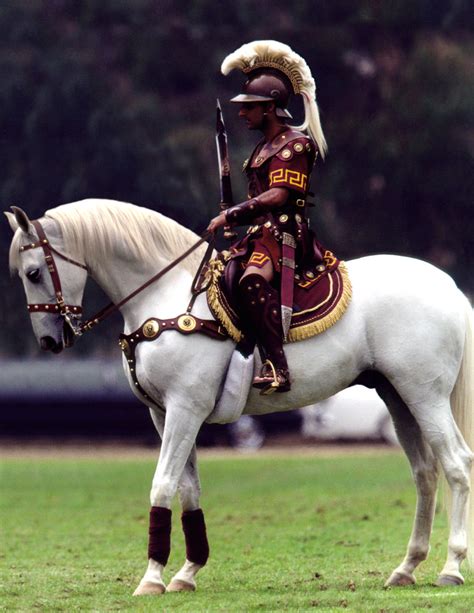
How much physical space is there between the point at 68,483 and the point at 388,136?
467 inches

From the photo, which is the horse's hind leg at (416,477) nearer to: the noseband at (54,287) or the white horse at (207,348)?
the white horse at (207,348)

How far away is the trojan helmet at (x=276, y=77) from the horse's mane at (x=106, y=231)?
0.92 meters

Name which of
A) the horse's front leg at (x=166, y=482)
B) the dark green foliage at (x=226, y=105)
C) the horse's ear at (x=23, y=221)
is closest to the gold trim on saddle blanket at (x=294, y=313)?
the horse's front leg at (x=166, y=482)

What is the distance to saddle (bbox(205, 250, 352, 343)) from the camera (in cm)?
1024

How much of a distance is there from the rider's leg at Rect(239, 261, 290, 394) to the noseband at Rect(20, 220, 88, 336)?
1.00 metres

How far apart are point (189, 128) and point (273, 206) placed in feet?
70.7

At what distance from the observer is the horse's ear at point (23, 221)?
10117 mm

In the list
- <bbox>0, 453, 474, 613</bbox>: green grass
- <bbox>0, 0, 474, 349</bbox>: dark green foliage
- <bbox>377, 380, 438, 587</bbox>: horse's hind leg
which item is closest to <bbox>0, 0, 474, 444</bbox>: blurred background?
<bbox>0, 0, 474, 349</bbox>: dark green foliage

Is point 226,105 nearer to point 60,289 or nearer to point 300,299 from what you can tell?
point 300,299

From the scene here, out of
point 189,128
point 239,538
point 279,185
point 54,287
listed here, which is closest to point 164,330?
point 54,287

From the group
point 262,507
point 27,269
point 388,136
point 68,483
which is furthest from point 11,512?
point 388,136

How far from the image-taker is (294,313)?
405 inches

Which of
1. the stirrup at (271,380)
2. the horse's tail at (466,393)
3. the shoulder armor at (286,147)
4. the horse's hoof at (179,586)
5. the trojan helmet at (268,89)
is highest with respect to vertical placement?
the trojan helmet at (268,89)

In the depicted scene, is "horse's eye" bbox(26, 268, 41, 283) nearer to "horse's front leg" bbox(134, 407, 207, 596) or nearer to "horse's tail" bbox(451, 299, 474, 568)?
"horse's front leg" bbox(134, 407, 207, 596)
